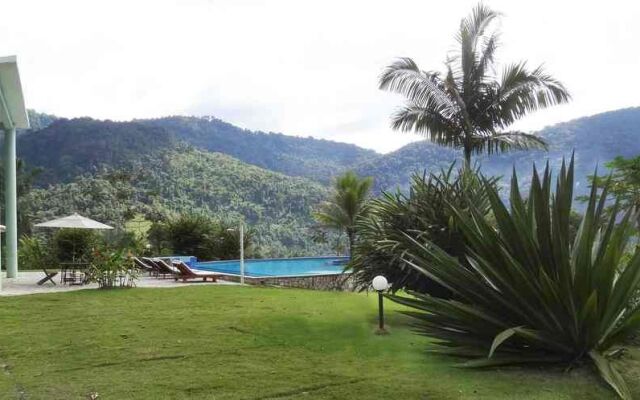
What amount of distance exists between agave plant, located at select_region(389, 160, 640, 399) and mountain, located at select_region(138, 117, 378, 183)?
6483 centimetres

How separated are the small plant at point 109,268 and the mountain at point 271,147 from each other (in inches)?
2247

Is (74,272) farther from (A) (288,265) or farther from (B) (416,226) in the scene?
(A) (288,265)

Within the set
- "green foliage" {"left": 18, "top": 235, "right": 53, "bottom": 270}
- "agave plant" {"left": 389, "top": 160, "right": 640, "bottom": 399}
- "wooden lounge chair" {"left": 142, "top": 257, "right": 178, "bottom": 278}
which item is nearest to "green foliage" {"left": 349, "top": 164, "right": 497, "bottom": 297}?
"agave plant" {"left": 389, "top": 160, "right": 640, "bottom": 399}

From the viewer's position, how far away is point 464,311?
5.41m

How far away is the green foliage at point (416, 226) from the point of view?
7.81 meters

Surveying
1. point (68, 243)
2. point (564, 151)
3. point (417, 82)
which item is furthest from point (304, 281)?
point (564, 151)

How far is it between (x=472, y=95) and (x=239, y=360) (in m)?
11.9

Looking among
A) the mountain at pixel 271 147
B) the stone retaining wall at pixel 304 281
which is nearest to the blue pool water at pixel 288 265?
the stone retaining wall at pixel 304 281

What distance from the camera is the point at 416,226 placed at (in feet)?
26.9

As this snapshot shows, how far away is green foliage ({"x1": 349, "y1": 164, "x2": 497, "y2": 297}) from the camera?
7809mm

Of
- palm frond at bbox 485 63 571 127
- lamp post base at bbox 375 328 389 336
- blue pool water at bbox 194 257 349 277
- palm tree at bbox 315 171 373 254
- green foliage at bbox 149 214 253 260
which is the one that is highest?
palm frond at bbox 485 63 571 127

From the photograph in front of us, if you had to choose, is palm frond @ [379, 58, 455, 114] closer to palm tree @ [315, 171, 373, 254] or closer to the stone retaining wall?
the stone retaining wall

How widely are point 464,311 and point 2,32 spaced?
61.0 feet

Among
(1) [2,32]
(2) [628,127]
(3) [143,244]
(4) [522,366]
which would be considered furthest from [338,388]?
(2) [628,127]
